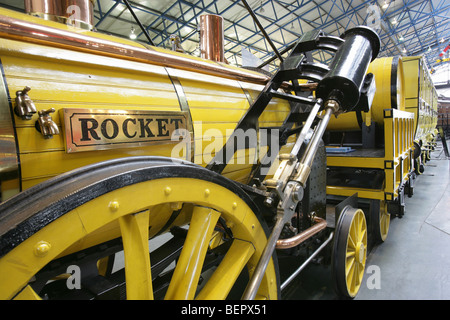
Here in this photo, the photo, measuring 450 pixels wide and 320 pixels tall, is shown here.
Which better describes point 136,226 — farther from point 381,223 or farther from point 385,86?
point 385,86

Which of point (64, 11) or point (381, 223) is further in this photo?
point (381, 223)

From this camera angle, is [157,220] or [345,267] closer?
[157,220]

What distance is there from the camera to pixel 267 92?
70.3 inches

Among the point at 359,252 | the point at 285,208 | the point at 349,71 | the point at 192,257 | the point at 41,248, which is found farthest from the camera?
the point at 359,252

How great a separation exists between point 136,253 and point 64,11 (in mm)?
1470

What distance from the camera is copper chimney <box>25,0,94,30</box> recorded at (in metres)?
1.46

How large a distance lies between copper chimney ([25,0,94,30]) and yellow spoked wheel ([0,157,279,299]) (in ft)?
3.91

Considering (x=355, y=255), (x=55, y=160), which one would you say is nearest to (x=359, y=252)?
(x=355, y=255)

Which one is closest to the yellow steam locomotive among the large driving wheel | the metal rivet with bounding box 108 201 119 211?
the metal rivet with bounding box 108 201 119 211

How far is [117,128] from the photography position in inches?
40.3

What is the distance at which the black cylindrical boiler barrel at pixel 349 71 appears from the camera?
5.53 feet
